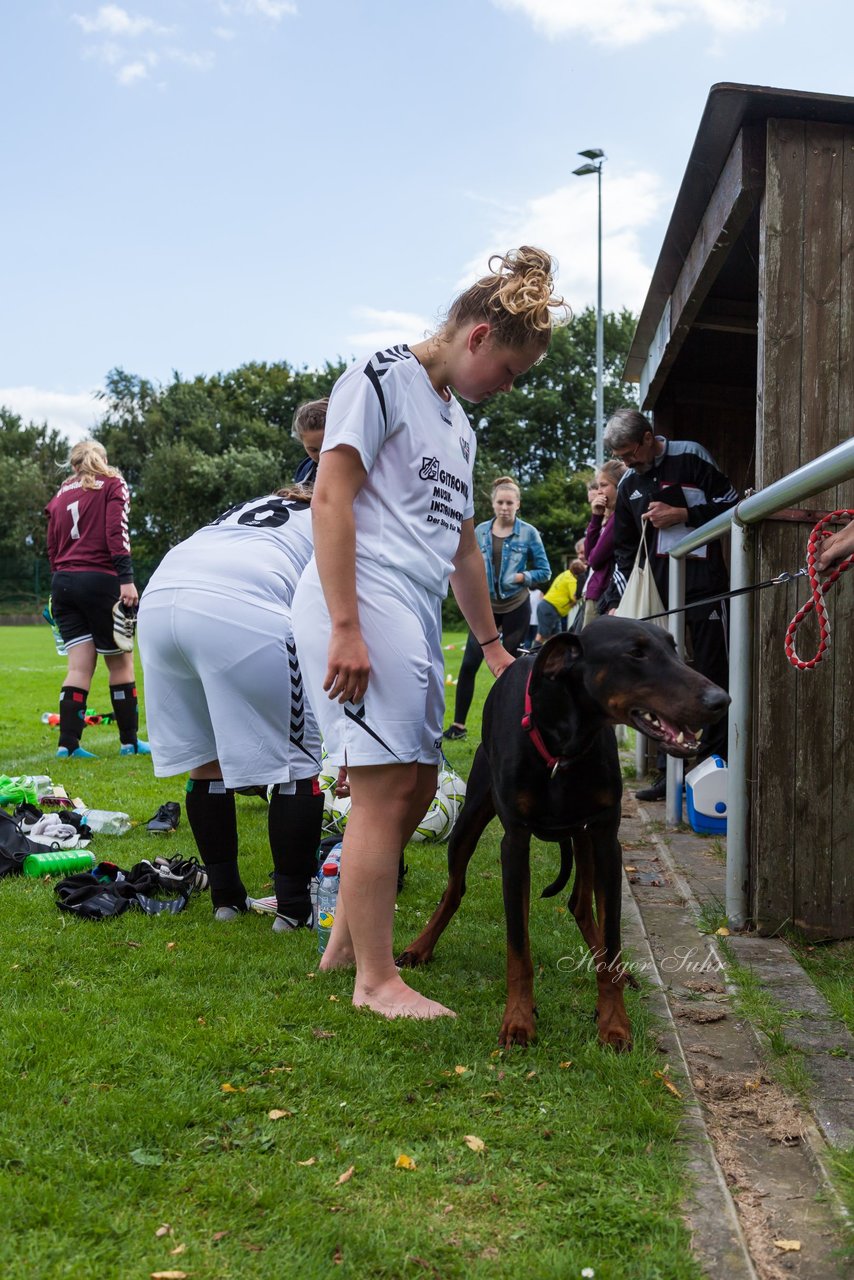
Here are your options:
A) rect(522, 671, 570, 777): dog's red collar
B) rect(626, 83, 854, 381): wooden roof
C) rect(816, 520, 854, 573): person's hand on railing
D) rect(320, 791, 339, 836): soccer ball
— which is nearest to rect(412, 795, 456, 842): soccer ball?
rect(320, 791, 339, 836): soccer ball

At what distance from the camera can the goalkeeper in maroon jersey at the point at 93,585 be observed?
818 cm

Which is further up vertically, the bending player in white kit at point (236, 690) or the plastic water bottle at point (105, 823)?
the bending player in white kit at point (236, 690)

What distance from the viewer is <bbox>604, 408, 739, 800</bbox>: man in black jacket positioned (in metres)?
6.01

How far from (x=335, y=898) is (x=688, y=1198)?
1.85 meters

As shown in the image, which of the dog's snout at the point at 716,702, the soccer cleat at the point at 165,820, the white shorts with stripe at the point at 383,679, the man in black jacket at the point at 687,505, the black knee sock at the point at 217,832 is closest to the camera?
the dog's snout at the point at 716,702

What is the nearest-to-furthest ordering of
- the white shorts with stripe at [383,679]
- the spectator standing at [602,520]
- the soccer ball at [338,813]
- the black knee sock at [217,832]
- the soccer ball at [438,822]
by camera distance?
1. the white shorts with stripe at [383,679]
2. the black knee sock at [217,832]
3. the soccer ball at [338,813]
4. the soccer ball at [438,822]
5. the spectator standing at [602,520]

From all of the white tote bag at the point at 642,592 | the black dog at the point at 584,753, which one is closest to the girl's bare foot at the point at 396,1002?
the black dog at the point at 584,753

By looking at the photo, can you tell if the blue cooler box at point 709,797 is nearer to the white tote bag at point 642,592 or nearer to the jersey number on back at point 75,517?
the white tote bag at point 642,592

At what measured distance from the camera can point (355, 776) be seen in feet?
9.98

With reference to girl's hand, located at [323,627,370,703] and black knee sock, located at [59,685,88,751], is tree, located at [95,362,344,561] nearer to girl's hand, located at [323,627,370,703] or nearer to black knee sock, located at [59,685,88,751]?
black knee sock, located at [59,685,88,751]

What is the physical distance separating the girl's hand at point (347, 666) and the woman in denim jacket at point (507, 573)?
238 inches

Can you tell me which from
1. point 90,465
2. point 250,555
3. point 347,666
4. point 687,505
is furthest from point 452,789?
point 90,465

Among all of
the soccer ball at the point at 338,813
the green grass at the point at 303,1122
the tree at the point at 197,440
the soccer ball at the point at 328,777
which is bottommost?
the green grass at the point at 303,1122

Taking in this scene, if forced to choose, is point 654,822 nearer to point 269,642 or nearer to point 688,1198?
point 269,642
